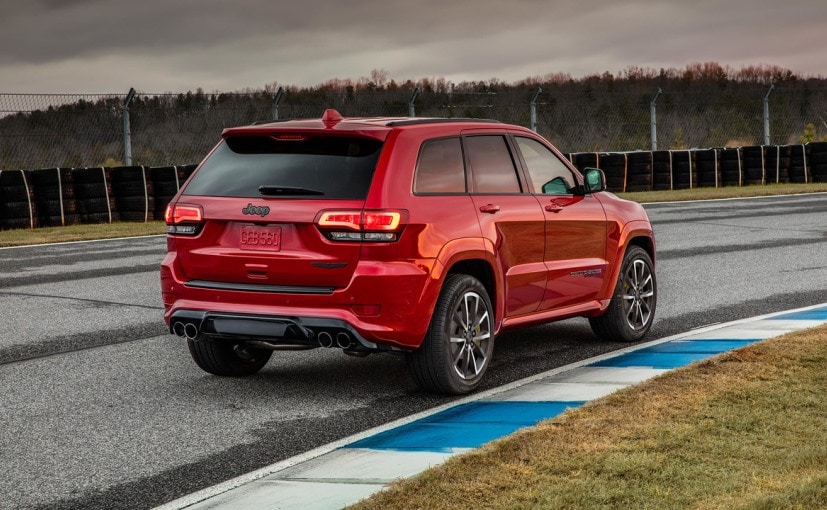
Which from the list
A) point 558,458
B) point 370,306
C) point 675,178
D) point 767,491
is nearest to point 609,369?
point 370,306

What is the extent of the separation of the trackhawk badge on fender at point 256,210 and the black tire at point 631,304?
3174 millimetres

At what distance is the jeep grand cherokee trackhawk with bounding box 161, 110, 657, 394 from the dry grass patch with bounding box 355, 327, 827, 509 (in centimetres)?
111

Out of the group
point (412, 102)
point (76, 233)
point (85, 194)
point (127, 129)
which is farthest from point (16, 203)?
point (412, 102)

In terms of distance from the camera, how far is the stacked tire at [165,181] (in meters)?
21.8

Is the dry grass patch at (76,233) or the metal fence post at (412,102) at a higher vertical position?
the metal fence post at (412,102)

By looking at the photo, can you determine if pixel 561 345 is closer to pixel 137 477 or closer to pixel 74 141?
pixel 137 477

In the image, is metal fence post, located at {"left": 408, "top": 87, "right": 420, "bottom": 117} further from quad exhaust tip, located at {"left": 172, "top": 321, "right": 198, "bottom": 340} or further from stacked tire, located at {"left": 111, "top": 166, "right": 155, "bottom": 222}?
quad exhaust tip, located at {"left": 172, "top": 321, "right": 198, "bottom": 340}

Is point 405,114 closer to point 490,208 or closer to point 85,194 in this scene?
point 85,194

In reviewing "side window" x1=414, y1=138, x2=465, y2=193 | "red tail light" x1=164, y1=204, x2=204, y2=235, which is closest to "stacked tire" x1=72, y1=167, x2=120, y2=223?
"red tail light" x1=164, y1=204, x2=204, y2=235

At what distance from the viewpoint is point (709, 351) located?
8.48m

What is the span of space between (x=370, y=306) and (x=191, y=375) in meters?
1.91

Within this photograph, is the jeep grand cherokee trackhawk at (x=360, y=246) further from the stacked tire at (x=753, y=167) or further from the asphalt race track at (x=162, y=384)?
the stacked tire at (x=753, y=167)

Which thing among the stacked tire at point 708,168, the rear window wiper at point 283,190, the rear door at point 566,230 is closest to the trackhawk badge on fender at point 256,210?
the rear window wiper at point 283,190

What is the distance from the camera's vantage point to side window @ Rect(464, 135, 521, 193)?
7.70 m
